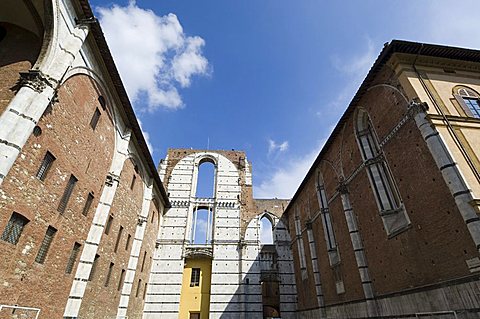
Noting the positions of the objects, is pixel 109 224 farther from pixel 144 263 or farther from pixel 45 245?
pixel 144 263

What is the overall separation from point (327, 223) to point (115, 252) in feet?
45.3

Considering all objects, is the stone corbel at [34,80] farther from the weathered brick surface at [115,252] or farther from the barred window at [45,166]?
the weathered brick surface at [115,252]

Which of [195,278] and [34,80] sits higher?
[34,80]

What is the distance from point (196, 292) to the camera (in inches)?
895

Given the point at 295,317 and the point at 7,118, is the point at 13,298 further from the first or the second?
the point at 295,317

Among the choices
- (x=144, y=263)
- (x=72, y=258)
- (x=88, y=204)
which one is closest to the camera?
(x=72, y=258)

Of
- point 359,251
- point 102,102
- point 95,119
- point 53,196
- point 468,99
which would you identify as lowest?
point 359,251

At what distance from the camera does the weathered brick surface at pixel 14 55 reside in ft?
28.2

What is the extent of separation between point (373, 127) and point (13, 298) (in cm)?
1555

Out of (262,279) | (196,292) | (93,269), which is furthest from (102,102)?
(262,279)

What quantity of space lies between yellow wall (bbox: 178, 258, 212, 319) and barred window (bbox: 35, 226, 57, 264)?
15848mm

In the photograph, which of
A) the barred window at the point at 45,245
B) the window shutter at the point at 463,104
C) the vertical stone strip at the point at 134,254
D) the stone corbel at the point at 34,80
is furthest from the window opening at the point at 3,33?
the window shutter at the point at 463,104

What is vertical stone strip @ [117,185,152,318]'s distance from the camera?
52.6 feet

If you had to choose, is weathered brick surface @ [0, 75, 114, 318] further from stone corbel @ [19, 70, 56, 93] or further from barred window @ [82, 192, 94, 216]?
stone corbel @ [19, 70, 56, 93]
